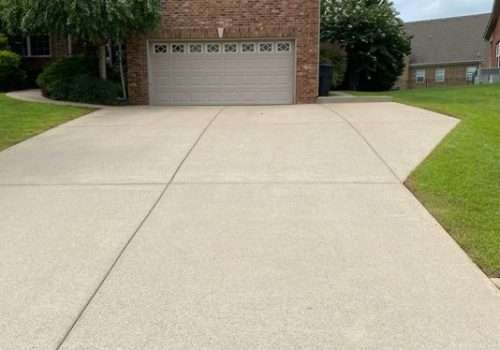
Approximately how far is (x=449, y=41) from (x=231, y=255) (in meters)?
50.4

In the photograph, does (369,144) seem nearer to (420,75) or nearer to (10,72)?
(10,72)

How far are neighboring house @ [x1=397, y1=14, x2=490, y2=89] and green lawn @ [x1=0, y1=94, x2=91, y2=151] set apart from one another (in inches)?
1516

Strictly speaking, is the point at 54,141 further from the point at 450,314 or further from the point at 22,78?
the point at 22,78

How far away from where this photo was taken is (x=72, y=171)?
7.84 meters

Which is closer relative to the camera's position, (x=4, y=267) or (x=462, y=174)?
(x=4, y=267)

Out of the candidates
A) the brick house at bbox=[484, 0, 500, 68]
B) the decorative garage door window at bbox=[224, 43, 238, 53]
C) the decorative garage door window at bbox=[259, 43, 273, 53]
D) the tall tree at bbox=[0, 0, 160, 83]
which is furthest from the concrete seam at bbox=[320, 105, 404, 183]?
the brick house at bbox=[484, 0, 500, 68]

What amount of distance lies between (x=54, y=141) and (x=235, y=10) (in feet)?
30.0

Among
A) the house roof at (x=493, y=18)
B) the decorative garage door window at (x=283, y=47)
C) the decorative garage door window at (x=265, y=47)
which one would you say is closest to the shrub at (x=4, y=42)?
the decorative garage door window at (x=265, y=47)

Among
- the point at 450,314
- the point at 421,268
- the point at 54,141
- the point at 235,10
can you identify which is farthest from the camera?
the point at 235,10

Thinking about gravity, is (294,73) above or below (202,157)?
above

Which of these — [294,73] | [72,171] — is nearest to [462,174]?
[72,171]

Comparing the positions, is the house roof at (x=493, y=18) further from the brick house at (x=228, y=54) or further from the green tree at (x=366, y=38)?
the brick house at (x=228, y=54)

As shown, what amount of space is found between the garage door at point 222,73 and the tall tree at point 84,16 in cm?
180

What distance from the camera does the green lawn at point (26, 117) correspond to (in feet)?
35.3
